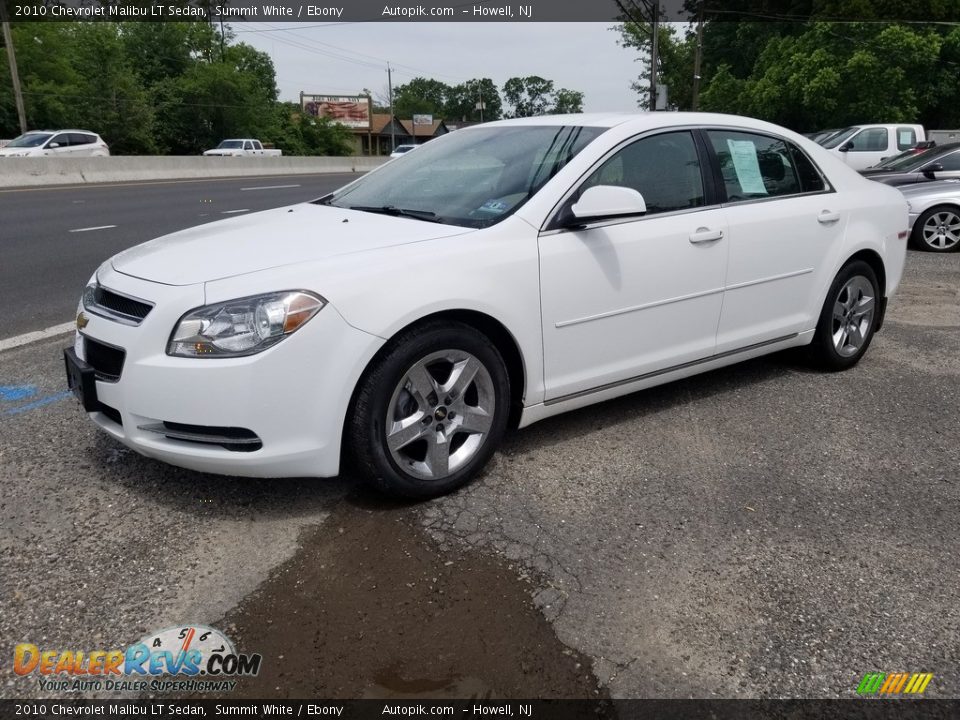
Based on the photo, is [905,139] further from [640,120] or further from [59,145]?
[59,145]

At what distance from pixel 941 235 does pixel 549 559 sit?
9.65 metres

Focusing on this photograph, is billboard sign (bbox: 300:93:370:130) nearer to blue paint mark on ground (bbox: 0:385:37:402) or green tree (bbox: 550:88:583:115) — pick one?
green tree (bbox: 550:88:583:115)

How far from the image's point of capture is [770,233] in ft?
14.2

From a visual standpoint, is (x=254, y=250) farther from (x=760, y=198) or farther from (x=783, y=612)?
(x=760, y=198)

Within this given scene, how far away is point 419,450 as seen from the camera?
11.0 ft

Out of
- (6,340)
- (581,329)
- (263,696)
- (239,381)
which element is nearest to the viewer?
(263,696)

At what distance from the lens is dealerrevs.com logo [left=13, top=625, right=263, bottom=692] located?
228cm

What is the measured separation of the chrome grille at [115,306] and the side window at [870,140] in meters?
19.0

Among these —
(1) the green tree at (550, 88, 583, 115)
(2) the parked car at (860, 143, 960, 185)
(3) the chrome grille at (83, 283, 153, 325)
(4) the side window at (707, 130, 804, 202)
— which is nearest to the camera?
(3) the chrome grille at (83, 283, 153, 325)

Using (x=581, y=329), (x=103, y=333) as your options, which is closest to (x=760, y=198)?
(x=581, y=329)

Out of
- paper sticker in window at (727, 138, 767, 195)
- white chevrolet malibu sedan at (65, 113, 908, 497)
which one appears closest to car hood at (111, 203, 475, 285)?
white chevrolet malibu sedan at (65, 113, 908, 497)

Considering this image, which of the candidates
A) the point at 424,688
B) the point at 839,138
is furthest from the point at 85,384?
the point at 839,138

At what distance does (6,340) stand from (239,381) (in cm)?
349

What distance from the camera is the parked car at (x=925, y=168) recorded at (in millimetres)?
10742
